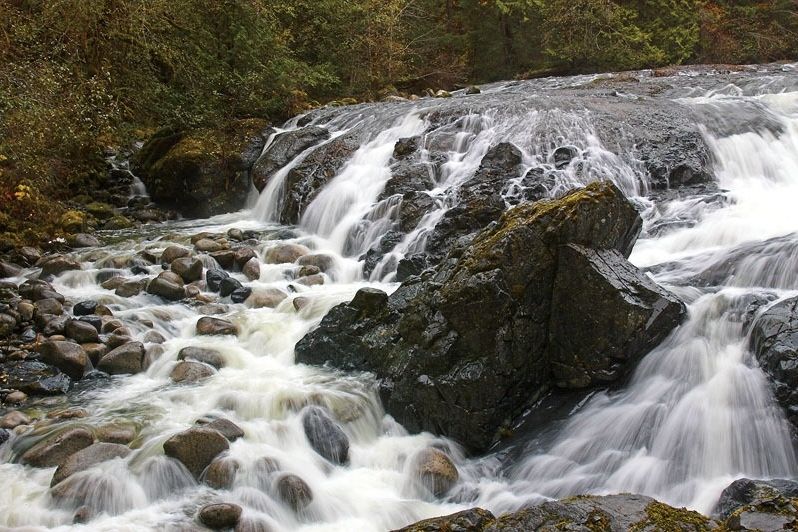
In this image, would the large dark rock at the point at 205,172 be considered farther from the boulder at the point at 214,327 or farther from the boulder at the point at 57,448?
the boulder at the point at 57,448

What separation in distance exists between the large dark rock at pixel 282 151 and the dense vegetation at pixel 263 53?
6.39 feet

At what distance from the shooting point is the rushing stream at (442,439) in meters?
4.97

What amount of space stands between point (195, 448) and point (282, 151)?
924 centimetres

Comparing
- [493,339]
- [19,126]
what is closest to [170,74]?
[19,126]

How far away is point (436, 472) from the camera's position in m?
5.36

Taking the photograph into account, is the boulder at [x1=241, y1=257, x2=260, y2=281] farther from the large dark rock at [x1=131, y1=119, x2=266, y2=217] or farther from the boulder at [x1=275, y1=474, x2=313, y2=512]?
the boulder at [x1=275, y1=474, x2=313, y2=512]

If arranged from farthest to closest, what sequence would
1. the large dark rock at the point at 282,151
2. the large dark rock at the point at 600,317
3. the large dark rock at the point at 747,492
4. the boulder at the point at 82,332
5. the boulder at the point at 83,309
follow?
1. the large dark rock at the point at 282,151
2. the boulder at the point at 83,309
3. the boulder at the point at 82,332
4. the large dark rock at the point at 600,317
5. the large dark rock at the point at 747,492

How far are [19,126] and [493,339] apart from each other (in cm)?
767

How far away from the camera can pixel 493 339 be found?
5.93 meters

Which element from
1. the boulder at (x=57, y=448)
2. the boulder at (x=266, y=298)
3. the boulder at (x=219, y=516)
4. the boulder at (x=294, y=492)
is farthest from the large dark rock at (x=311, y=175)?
the boulder at (x=219, y=516)

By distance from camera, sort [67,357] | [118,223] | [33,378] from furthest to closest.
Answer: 1. [118,223]
2. [67,357]
3. [33,378]

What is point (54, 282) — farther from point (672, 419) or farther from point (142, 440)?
point (672, 419)

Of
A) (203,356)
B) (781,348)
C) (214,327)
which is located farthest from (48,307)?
(781,348)

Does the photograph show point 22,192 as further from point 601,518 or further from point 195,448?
point 601,518
